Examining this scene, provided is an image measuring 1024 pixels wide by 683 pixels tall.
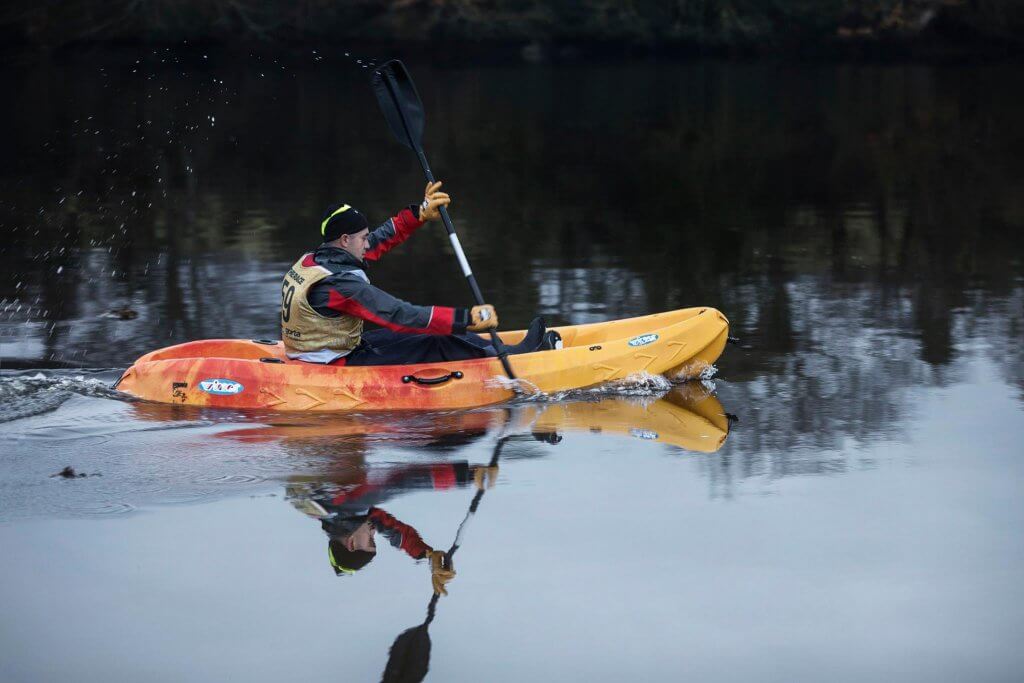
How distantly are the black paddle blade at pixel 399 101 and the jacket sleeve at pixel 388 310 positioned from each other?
80.5 inches

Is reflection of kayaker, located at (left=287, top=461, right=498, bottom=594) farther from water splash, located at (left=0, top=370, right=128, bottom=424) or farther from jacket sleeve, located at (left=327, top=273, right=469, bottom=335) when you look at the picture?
water splash, located at (left=0, top=370, right=128, bottom=424)

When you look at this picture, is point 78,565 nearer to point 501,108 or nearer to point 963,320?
point 963,320

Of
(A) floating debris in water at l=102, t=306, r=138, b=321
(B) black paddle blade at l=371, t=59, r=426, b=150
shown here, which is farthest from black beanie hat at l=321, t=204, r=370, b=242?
(A) floating debris in water at l=102, t=306, r=138, b=321

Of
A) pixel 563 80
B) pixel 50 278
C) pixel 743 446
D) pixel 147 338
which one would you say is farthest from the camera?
pixel 563 80

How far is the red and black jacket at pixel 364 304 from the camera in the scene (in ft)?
29.5

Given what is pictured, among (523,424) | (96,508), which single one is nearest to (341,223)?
(523,424)

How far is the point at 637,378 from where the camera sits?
948 cm

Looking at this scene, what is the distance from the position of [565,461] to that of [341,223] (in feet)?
6.90

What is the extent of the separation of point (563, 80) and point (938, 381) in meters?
26.3

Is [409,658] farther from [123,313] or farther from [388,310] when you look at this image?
[123,313]

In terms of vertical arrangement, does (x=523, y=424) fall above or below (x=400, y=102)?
below

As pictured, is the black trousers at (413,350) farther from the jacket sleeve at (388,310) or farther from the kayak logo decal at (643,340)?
the kayak logo decal at (643,340)

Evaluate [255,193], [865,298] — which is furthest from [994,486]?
[255,193]

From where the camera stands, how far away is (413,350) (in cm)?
934
